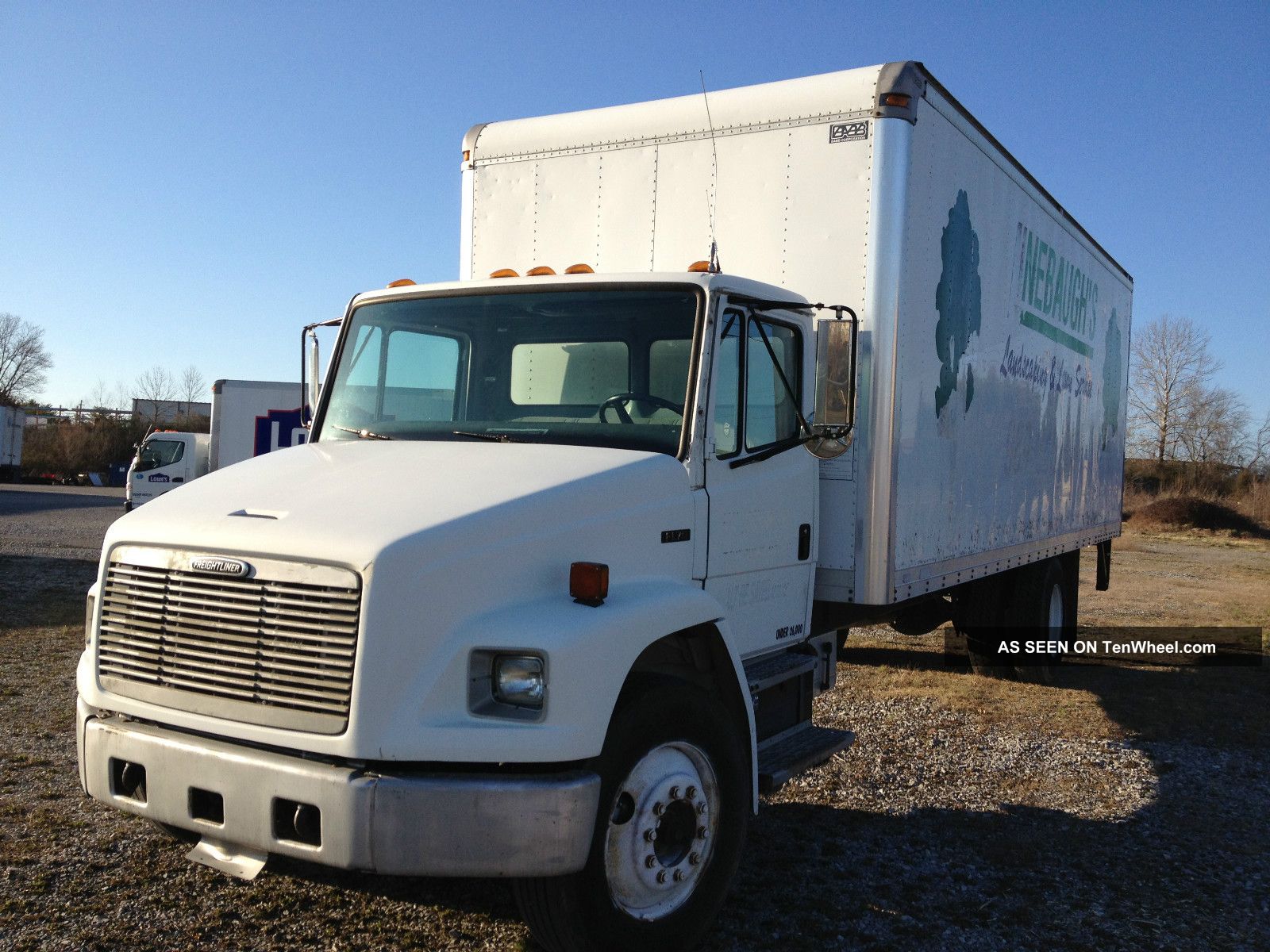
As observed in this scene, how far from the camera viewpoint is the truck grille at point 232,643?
3207 millimetres

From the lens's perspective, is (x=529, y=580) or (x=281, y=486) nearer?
(x=529, y=580)

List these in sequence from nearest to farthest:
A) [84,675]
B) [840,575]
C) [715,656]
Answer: [84,675], [715,656], [840,575]

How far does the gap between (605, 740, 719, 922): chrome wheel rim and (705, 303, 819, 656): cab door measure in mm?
818

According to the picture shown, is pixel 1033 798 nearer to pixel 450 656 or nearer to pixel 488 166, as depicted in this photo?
pixel 450 656

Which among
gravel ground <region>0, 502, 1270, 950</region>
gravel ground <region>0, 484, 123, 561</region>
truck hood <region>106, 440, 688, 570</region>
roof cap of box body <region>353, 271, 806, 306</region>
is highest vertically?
roof cap of box body <region>353, 271, 806, 306</region>

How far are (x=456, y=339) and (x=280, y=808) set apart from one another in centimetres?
223

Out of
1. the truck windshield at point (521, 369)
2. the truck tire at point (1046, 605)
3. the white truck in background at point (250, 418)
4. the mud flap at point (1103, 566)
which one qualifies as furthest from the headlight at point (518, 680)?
the white truck in background at point (250, 418)

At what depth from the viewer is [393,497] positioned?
359 centimetres

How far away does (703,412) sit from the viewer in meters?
4.21

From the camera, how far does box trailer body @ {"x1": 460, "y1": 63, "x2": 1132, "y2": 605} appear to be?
5289mm

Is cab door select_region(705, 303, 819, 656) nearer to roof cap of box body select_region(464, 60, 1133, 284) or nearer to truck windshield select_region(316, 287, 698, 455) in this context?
truck windshield select_region(316, 287, 698, 455)

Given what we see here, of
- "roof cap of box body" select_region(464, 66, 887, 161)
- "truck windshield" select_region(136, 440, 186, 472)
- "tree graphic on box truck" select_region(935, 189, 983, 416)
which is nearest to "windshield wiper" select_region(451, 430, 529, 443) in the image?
"roof cap of box body" select_region(464, 66, 887, 161)

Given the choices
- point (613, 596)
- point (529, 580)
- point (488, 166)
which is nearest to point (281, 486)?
point (529, 580)

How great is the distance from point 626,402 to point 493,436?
550 millimetres
